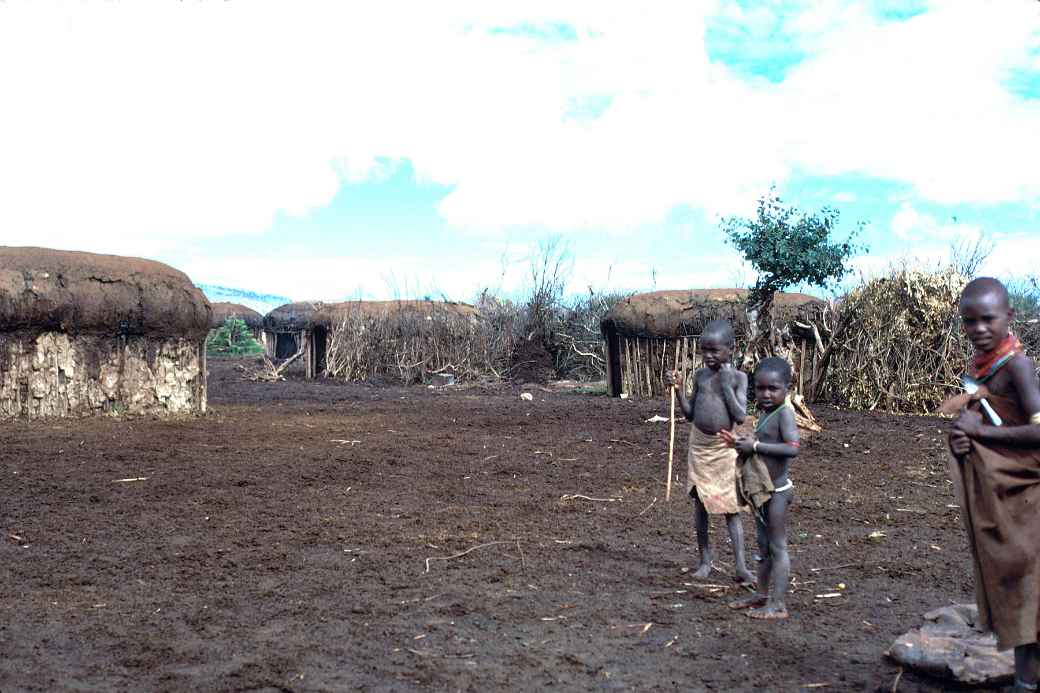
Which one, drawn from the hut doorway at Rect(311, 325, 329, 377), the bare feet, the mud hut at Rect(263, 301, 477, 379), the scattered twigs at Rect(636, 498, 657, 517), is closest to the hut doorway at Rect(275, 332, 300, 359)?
the mud hut at Rect(263, 301, 477, 379)

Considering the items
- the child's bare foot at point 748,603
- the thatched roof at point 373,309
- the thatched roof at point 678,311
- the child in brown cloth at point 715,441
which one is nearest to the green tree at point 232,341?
the thatched roof at point 373,309

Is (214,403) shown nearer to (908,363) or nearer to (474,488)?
(474,488)

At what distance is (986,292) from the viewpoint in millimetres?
3227

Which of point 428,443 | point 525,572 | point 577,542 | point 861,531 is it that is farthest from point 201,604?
point 428,443

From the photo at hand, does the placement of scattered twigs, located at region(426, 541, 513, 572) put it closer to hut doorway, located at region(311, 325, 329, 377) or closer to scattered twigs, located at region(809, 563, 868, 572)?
scattered twigs, located at region(809, 563, 868, 572)

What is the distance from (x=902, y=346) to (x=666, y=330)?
3.69 m

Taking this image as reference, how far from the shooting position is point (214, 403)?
14.5 m

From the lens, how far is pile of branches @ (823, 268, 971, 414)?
13.3m

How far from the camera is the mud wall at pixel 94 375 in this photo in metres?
10.5

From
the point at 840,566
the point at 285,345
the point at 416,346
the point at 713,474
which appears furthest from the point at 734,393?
the point at 285,345

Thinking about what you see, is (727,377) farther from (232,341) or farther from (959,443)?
(232,341)

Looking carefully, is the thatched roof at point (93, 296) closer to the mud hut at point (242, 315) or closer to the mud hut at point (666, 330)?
the mud hut at point (666, 330)

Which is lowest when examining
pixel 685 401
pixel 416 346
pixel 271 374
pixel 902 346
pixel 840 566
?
pixel 840 566

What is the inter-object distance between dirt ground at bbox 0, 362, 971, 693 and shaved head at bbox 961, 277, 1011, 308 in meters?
1.45
